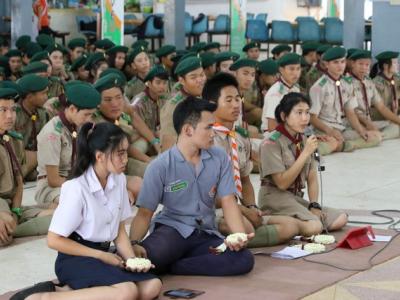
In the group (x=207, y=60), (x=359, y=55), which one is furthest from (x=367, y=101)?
(x=207, y=60)

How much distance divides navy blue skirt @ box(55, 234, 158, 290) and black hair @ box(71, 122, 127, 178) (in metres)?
0.34

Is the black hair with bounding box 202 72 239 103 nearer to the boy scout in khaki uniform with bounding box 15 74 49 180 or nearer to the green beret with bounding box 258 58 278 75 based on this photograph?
the boy scout in khaki uniform with bounding box 15 74 49 180

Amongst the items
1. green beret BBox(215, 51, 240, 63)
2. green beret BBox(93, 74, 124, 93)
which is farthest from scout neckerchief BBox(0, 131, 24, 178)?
green beret BBox(215, 51, 240, 63)

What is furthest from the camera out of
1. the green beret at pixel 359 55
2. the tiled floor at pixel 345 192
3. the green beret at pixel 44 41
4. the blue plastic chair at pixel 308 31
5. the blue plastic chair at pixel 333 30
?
the blue plastic chair at pixel 308 31

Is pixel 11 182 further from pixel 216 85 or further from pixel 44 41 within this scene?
pixel 44 41

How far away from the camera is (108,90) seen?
643cm

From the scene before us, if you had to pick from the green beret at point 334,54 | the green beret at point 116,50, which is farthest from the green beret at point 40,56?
the green beret at point 334,54

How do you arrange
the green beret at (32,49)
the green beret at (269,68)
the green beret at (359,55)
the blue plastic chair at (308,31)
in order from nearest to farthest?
the green beret at (269,68) < the green beret at (359,55) < the green beret at (32,49) < the blue plastic chair at (308,31)

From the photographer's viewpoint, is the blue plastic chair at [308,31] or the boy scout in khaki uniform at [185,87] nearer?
the boy scout in khaki uniform at [185,87]

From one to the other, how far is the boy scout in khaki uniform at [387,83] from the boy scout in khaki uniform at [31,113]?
4077 mm

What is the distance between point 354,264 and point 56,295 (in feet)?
5.36

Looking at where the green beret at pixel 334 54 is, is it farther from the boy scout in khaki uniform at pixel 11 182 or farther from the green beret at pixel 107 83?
the boy scout in khaki uniform at pixel 11 182

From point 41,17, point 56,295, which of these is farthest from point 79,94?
point 41,17

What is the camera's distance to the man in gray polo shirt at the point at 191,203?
4574mm
